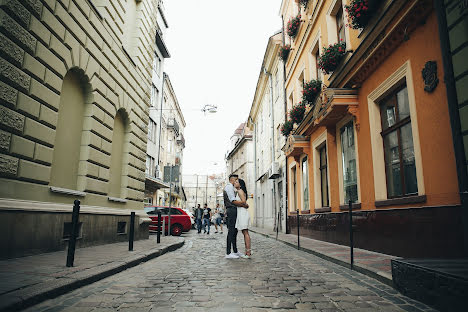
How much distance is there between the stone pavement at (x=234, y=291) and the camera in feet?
11.5

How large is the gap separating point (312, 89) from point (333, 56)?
2.08 m

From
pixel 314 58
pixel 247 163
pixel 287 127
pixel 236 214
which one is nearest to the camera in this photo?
pixel 236 214

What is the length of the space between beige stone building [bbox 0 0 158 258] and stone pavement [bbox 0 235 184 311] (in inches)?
23.2

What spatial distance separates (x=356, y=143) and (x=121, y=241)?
24.1ft

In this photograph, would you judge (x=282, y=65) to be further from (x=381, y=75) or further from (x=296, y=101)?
(x=381, y=75)

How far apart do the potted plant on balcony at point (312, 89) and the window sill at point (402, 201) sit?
536cm

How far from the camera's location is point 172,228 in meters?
16.9

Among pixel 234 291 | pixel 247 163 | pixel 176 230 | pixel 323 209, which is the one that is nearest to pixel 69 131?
pixel 234 291

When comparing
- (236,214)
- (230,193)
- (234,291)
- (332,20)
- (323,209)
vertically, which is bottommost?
(234,291)

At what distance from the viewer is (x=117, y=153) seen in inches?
420

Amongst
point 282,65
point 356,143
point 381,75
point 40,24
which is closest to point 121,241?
point 40,24

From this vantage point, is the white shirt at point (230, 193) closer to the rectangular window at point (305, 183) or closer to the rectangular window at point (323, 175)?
the rectangular window at point (323, 175)

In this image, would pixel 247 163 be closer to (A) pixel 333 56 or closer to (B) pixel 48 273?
(A) pixel 333 56

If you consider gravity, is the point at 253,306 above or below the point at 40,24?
below
